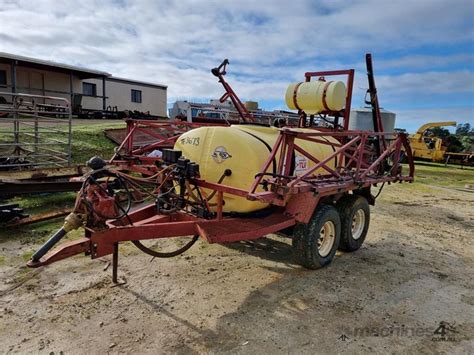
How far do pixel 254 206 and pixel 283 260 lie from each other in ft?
3.44

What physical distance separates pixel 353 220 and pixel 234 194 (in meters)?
2.42

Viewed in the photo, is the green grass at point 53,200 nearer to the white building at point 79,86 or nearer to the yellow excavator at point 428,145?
the white building at point 79,86

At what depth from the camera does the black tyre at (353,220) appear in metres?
5.45

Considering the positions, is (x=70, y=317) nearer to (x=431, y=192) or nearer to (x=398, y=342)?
(x=398, y=342)

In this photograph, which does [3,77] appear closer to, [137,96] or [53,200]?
[137,96]

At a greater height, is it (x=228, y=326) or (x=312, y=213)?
(x=312, y=213)

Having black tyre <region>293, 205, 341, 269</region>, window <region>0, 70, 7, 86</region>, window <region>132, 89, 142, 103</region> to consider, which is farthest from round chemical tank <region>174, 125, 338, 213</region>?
window <region>132, 89, 142, 103</region>

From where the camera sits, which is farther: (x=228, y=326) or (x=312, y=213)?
(x=312, y=213)

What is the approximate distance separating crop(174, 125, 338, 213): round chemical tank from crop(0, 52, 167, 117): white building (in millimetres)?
18066

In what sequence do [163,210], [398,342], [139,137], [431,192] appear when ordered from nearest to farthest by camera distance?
[398,342], [163,210], [431,192], [139,137]

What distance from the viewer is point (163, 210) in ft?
13.8

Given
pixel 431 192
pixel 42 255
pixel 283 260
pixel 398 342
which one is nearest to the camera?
pixel 42 255

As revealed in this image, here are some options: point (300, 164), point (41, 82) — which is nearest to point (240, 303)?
point (300, 164)

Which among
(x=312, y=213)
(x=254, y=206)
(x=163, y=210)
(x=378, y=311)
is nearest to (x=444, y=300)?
(x=378, y=311)
